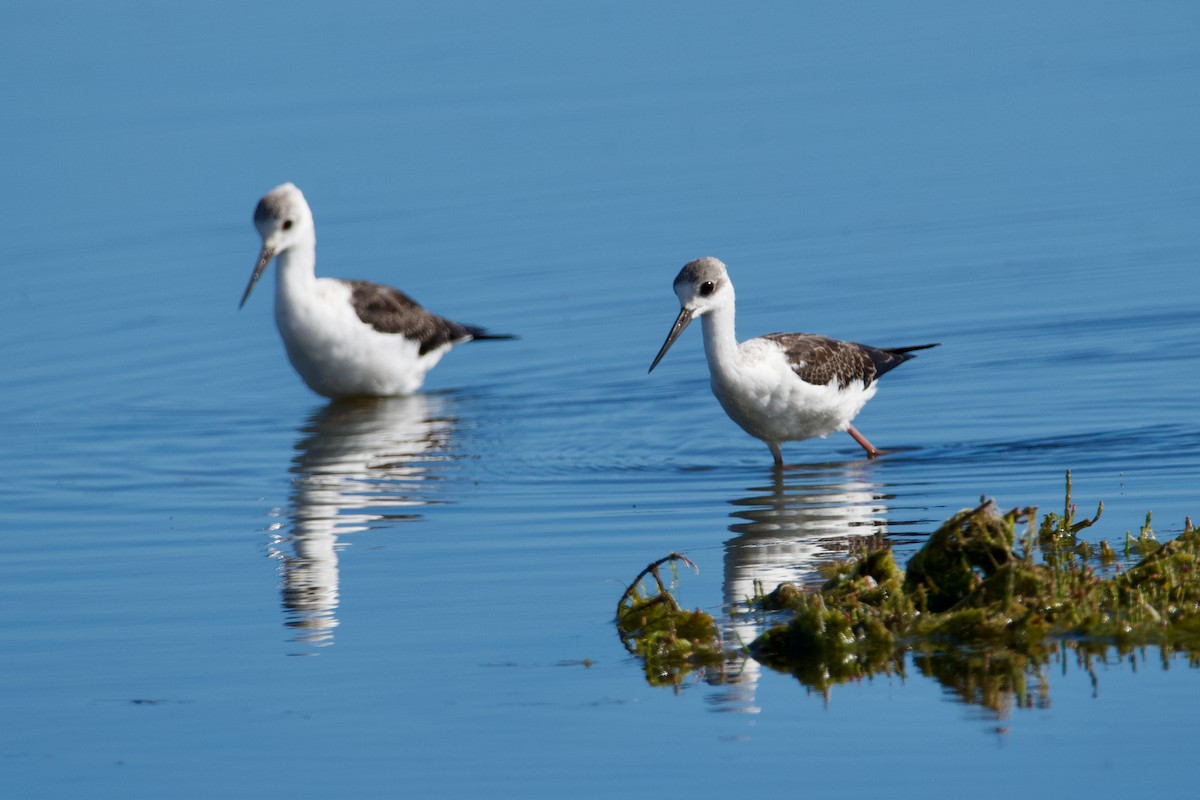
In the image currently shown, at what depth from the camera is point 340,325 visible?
14016 mm

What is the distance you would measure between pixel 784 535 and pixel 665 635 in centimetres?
220

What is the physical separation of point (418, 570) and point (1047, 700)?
11.1 ft

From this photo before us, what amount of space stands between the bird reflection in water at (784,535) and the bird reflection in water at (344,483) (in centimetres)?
168

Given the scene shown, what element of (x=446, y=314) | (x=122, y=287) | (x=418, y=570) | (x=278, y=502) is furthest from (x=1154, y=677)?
(x=122, y=287)

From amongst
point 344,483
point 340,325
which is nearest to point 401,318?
point 340,325

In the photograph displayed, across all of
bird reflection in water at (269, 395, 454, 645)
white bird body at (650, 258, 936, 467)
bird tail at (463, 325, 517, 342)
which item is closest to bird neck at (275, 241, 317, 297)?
bird reflection in water at (269, 395, 454, 645)

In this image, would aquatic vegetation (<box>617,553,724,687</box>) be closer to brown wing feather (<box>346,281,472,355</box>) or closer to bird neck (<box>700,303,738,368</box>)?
bird neck (<box>700,303,738,368</box>)

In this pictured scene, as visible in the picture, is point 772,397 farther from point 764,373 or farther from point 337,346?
point 337,346

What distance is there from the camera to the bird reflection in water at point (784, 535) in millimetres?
6984

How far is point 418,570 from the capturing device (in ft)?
29.0

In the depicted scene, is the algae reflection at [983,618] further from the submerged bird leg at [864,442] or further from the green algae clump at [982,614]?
the submerged bird leg at [864,442]

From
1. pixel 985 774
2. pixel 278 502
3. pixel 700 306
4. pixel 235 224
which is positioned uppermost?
pixel 235 224

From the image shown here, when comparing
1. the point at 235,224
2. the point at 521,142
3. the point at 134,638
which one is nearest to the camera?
the point at 134,638

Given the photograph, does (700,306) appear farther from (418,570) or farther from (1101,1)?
(1101,1)
